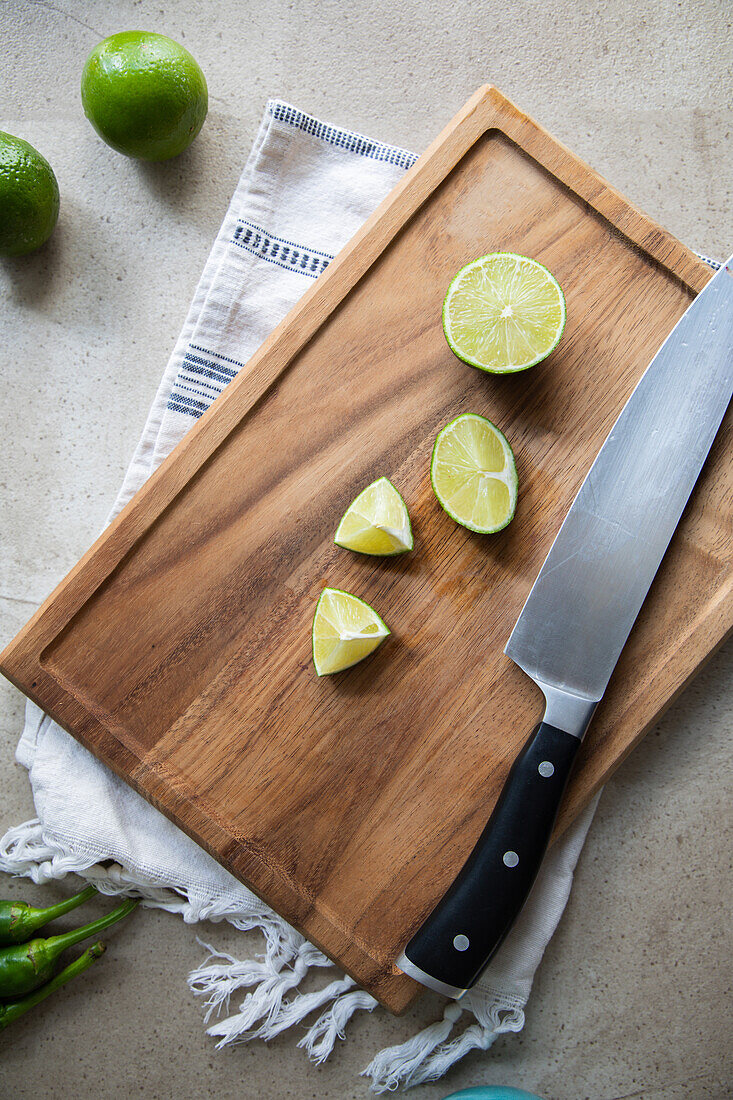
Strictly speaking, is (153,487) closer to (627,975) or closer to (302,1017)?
(302,1017)

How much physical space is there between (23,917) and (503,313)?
4.72ft

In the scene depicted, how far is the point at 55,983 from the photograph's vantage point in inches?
55.8

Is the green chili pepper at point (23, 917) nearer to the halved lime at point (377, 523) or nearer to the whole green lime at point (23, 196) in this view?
the halved lime at point (377, 523)

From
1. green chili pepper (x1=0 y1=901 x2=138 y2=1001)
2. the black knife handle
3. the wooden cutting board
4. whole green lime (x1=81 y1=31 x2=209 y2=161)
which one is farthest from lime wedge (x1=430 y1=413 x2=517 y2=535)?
green chili pepper (x1=0 y1=901 x2=138 y2=1001)

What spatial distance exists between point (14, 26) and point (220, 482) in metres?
1.12

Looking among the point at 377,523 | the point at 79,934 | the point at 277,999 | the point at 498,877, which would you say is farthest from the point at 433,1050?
the point at 377,523

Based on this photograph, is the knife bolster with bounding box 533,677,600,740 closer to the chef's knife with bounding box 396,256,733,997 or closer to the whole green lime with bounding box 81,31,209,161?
the chef's knife with bounding box 396,256,733,997

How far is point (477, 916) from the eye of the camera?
115 centimetres

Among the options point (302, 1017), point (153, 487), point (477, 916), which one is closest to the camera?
point (477, 916)

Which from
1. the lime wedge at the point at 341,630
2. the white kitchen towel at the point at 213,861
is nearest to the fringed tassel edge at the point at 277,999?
the white kitchen towel at the point at 213,861

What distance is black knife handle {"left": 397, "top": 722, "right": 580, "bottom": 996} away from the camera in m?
1.15

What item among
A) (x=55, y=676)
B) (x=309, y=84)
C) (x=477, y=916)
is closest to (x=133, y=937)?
(x=55, y=676)

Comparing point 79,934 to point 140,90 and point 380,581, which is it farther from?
point 140,90

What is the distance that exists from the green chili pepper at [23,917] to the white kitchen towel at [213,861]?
6 cm
